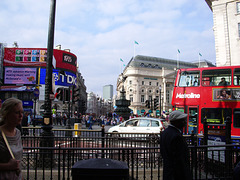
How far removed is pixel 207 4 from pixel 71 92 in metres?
26.5

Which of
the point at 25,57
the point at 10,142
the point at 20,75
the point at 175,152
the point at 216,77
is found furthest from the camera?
the point at 25,57

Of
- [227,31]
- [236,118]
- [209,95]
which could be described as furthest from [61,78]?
[236,118]

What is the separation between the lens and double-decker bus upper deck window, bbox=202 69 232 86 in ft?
41.3

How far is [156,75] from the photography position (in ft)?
285

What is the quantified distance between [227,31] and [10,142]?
30.0 metres

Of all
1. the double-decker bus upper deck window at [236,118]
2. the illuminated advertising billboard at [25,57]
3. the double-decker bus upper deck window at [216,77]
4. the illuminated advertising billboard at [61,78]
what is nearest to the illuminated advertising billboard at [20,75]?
the illuminated advertising billboard at [25,57]

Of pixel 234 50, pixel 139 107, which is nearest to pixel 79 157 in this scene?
pixel 234 50

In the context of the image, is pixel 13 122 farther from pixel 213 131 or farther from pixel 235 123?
pixel 235 123

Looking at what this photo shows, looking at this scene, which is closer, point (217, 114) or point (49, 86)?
point (49, 86)

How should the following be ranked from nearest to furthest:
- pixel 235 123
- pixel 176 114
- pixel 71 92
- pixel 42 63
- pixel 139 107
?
pixel 176 114 → pixel 235 123 → pixel 71 92 → pixel 42 63 → pixel 139 107

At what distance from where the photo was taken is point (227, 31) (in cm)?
2745

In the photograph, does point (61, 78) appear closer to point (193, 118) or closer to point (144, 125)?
point (144, 125)

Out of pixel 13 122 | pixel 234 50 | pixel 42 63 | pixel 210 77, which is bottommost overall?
pixel 13 122

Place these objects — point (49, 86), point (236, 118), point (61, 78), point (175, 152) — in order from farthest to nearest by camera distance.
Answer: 1. point (61, 78)
2. point (236, 118)
3. point (49, 86)
4. point (175, 152)
